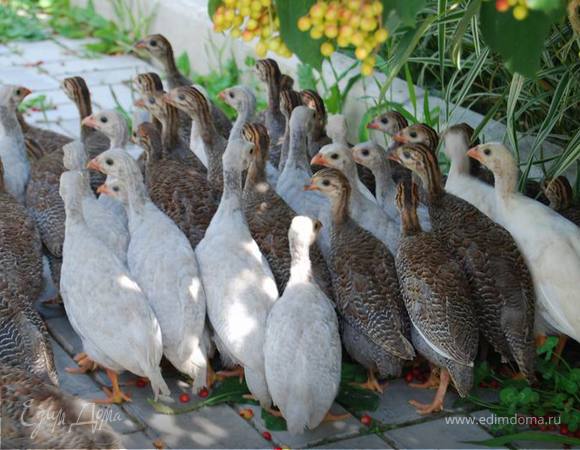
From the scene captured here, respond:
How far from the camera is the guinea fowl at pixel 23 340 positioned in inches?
169

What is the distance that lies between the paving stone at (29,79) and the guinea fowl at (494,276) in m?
4.58

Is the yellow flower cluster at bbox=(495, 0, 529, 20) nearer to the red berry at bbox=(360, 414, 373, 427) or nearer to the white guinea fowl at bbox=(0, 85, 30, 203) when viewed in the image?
the red berry at bbox=(360, 414, 373, 427)

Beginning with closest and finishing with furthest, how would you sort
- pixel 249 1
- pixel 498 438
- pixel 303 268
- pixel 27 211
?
1. pixel 249 1
2. pixel 498 438
3. pixel 303 268
4. pixel 27 211

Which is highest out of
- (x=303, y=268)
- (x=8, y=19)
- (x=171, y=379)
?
(x=303, y=268)

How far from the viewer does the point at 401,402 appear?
4.66 meters

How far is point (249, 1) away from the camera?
7.95 ft

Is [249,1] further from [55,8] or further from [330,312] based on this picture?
[55,8]

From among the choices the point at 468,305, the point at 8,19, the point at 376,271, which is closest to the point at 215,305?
the point at 376,271

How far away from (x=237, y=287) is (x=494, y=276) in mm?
1159

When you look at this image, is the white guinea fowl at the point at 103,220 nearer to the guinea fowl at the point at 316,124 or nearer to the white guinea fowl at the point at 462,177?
the guinea fowl at the point at 316,124

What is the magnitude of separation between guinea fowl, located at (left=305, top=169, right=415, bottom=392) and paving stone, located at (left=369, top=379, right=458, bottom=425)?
76 millimetres

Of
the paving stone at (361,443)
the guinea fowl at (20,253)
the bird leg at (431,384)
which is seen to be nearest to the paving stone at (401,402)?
the bird leg at (431,384)

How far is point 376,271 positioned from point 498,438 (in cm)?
95

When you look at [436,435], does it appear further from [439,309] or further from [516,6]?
[516,6]
